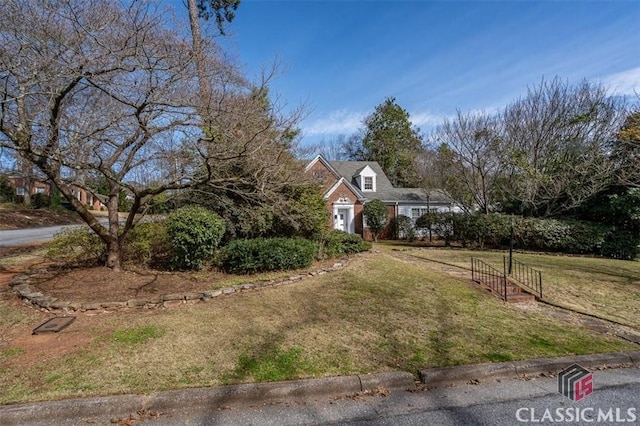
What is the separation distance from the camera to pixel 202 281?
727 centimetres

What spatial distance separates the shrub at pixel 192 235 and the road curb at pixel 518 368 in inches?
221

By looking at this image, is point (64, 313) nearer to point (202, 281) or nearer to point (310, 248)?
point (202, 281)

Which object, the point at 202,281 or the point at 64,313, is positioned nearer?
the point at 64,313

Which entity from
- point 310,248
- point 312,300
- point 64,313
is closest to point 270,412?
point 312,300

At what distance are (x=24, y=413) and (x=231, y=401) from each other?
1777 millimetres

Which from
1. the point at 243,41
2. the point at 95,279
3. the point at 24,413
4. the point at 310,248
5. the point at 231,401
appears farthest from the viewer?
the point at 243,41

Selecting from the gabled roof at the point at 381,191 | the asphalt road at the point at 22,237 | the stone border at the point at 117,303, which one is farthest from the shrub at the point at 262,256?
the gabled roof at the point at 381,191

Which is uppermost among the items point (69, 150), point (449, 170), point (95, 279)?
point (449, 170)

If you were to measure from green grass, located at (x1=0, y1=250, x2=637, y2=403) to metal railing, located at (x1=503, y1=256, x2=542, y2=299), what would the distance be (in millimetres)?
1742

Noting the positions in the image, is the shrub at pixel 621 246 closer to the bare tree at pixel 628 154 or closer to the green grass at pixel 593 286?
the bare tree at pixel 628 154

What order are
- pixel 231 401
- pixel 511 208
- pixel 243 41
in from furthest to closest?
pixel 511 208
pixel 243 41
pixel 231 401

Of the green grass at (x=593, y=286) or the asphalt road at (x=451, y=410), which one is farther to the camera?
the green grass at (x=593, y=286)

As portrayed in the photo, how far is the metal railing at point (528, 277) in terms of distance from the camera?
7.84 meters

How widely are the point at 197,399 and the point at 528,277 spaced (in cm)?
913
